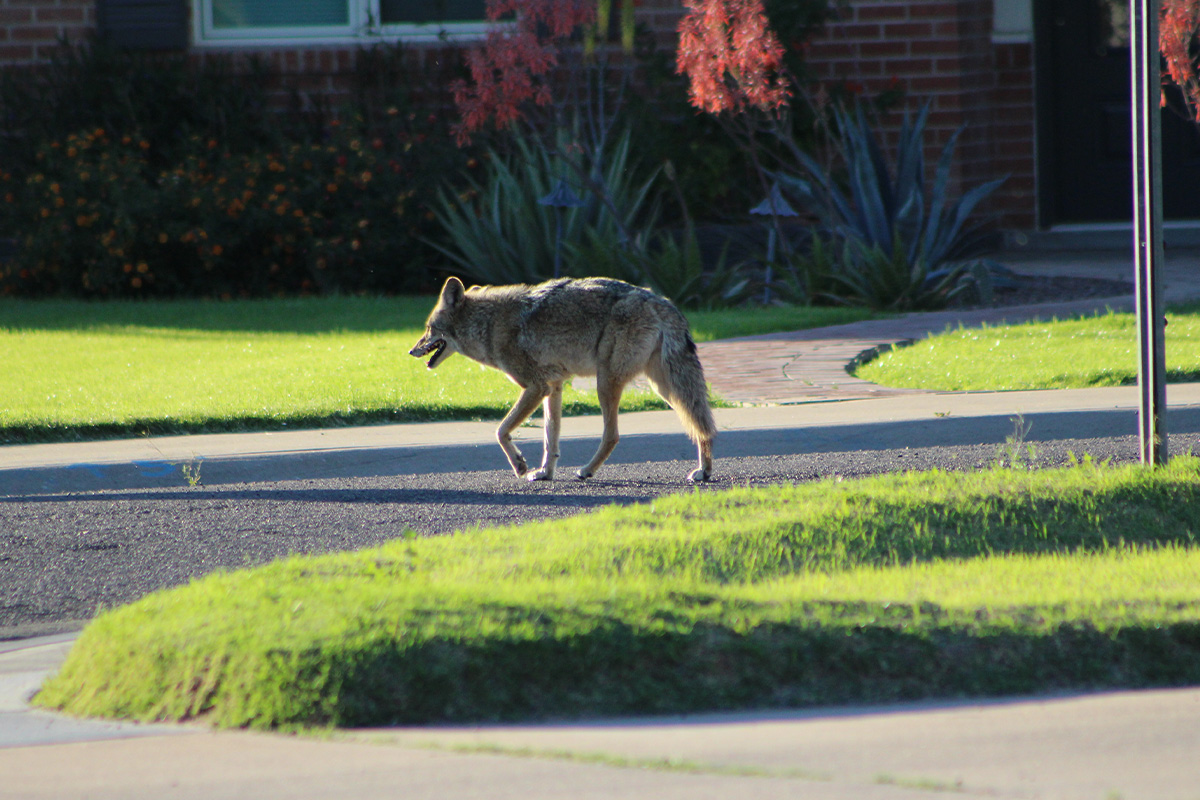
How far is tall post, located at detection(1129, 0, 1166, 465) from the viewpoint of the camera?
5941 mm

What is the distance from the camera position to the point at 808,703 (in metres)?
3.71

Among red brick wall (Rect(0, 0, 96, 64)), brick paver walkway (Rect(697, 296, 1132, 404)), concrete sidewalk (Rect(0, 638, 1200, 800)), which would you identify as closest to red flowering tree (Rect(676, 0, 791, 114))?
brick paver walkway (Rect(697, 296, 1132, 404))

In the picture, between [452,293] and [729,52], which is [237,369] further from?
[729,52]

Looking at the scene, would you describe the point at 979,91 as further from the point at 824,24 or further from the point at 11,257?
the point at 11,257

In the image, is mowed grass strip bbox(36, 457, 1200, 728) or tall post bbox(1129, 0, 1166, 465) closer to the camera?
mowed grass strip bbox(36, 457, 1200, 728)

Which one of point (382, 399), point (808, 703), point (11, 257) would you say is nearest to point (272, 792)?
point (808, 703)

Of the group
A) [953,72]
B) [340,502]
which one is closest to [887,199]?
[953,72]

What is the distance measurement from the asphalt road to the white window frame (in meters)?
8.76

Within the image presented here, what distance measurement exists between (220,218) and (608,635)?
10.6 meters

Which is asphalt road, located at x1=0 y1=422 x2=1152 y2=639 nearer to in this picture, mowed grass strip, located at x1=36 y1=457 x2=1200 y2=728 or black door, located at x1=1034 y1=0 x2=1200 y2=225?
mowed grass strip, located at x1=36 y1=457 x2=1200 y2=728

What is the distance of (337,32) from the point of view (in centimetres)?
1543

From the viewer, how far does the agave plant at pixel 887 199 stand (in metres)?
13.1

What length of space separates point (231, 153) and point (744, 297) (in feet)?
18.3

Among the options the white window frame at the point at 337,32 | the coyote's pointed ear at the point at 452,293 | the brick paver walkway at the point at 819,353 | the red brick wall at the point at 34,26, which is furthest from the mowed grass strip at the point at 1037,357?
the red brick wall at the point at 34,26
